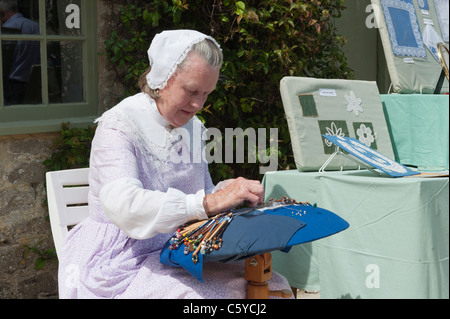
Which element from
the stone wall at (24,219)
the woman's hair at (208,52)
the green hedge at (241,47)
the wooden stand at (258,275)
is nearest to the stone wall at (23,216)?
the stone wall at (24,219)

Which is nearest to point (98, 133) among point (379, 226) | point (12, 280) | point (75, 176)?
point (75, 176)

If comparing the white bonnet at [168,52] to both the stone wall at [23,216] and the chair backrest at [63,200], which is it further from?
the stone wall at [23,216]

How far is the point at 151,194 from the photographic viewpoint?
182cm

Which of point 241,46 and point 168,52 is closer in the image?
point 168,52

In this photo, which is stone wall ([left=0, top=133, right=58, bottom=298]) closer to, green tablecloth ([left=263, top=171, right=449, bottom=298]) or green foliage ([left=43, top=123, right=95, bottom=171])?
green foliage ([left=43, top=123, right=95, bottom=171])

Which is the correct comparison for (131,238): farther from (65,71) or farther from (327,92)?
(65,71)

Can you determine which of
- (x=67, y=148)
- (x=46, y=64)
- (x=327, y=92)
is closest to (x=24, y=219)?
(x=67, y=148)

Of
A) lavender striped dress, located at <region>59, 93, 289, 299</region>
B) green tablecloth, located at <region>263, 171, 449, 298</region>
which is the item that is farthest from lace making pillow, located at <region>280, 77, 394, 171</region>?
lavender striped dress, located at <region>59, 93, 289, 299</region>

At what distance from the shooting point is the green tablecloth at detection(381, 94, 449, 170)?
128 inches

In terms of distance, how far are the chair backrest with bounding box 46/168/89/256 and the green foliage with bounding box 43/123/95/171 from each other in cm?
83

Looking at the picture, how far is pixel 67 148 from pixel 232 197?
169 cm

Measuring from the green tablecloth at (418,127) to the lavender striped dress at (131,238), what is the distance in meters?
1.53

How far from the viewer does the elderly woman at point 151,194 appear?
1822 millimetres

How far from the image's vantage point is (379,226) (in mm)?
2518
